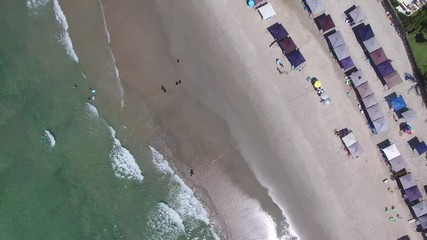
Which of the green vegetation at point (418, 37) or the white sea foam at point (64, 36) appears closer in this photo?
the green vegetation at point (418, 37)

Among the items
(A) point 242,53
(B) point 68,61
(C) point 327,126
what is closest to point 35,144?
(B) point 68,61

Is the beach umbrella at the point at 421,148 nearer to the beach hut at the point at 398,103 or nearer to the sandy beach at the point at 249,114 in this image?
the sandy beach at the point at 249,114

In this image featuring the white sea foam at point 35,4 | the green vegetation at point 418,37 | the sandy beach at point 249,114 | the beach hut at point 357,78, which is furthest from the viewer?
the white sea foam at point 35,4

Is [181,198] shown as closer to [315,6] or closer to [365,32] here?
[315,6]

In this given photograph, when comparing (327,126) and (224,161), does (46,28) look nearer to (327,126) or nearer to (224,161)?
(224,161)

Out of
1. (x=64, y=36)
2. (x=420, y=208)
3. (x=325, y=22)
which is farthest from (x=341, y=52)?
(x=64, y=36)

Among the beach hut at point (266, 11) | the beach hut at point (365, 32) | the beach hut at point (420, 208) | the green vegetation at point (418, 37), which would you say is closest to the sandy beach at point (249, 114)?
the beach hut at point (266, 11)

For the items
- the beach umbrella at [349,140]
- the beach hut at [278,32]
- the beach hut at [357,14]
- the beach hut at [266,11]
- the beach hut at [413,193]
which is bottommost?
the beach hut at [413,193]
